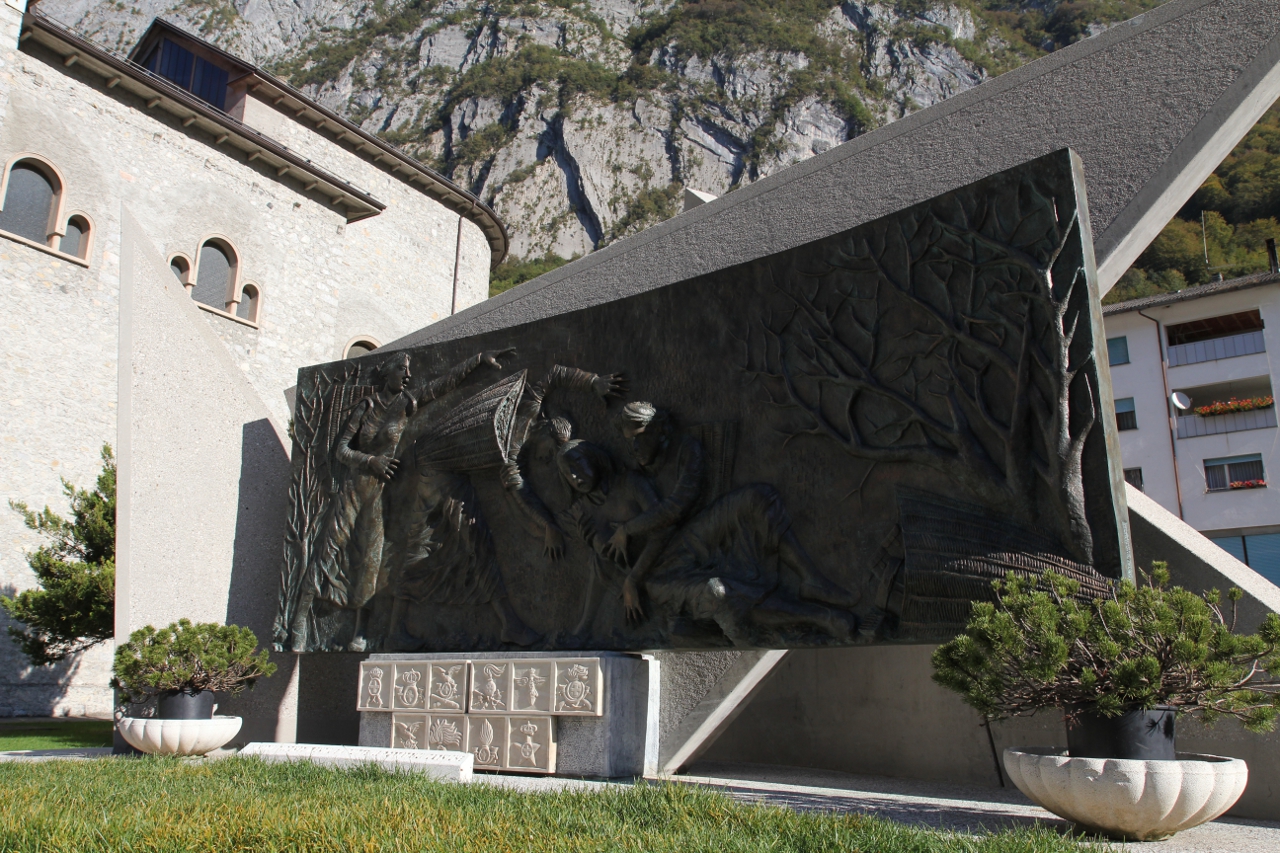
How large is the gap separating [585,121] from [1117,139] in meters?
58.7

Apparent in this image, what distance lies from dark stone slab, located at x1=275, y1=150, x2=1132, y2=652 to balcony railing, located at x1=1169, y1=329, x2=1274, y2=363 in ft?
83.1

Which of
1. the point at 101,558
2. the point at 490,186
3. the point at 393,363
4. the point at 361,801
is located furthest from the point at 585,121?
the point at 361,801

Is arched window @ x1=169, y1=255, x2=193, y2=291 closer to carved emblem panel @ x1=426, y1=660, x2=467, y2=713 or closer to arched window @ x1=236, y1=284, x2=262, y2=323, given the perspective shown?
arched window @ x1=236, y1=284, x2=262, y2=323

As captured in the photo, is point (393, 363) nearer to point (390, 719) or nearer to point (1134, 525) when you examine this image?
point (390, 719)

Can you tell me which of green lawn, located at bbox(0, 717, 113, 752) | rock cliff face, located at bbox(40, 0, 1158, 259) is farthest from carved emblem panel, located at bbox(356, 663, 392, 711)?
rock cliff face, located at bbox(40, 0, 1158, 259)

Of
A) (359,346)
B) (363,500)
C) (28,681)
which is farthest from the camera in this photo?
(359,346)

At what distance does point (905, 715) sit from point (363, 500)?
523 centimetres

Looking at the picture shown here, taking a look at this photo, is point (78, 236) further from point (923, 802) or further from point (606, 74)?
point (606, 74)

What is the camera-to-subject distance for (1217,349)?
27484mm

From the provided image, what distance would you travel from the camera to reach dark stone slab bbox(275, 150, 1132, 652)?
539 cm

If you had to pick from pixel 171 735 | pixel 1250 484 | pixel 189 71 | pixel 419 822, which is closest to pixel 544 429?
pixel 171 735

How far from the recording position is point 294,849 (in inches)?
135

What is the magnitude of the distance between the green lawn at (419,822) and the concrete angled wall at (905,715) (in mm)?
2836

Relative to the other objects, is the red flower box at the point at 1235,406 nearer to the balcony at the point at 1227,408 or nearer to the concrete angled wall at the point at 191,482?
the balcony at the point at 1227,408
